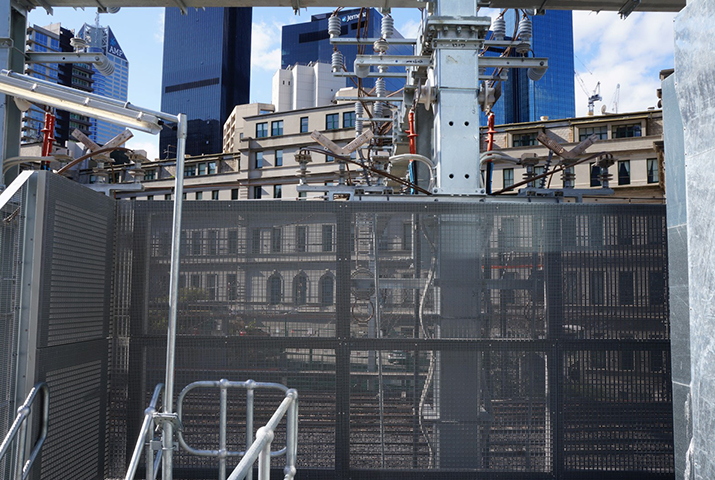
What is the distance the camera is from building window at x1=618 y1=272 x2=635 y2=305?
666 centimetres

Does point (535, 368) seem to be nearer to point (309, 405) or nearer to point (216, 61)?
point (309, 405)

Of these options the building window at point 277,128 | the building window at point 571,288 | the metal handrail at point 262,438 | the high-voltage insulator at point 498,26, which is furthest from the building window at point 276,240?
the building window at point 277,128

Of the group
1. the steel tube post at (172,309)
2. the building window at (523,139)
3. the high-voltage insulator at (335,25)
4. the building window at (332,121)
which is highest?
the building window at (332,121)

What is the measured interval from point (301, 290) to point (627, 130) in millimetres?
58441

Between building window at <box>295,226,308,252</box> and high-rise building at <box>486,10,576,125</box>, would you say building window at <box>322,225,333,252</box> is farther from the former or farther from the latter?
high-rise building at <box>486,10,576,125</box>

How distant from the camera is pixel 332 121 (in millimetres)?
70062

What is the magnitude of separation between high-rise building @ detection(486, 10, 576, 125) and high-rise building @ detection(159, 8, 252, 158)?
71193mm

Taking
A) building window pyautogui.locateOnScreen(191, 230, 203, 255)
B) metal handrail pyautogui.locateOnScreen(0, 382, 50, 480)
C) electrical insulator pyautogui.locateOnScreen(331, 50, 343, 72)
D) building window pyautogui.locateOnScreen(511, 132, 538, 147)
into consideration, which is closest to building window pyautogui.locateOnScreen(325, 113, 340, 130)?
building window pyautogui.locateOnScreen(511, 132, 538, 147)

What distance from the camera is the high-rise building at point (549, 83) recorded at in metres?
157

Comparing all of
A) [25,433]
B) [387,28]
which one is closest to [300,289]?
[25,433]

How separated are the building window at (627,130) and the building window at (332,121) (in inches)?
1196

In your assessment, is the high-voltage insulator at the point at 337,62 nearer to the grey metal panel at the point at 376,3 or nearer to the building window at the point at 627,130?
the grey metal panel at the point at 376,3

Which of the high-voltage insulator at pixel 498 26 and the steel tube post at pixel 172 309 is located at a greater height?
the high-voltage insulator at pixel 498 26

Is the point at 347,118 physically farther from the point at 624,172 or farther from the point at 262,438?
the point at 262,438
